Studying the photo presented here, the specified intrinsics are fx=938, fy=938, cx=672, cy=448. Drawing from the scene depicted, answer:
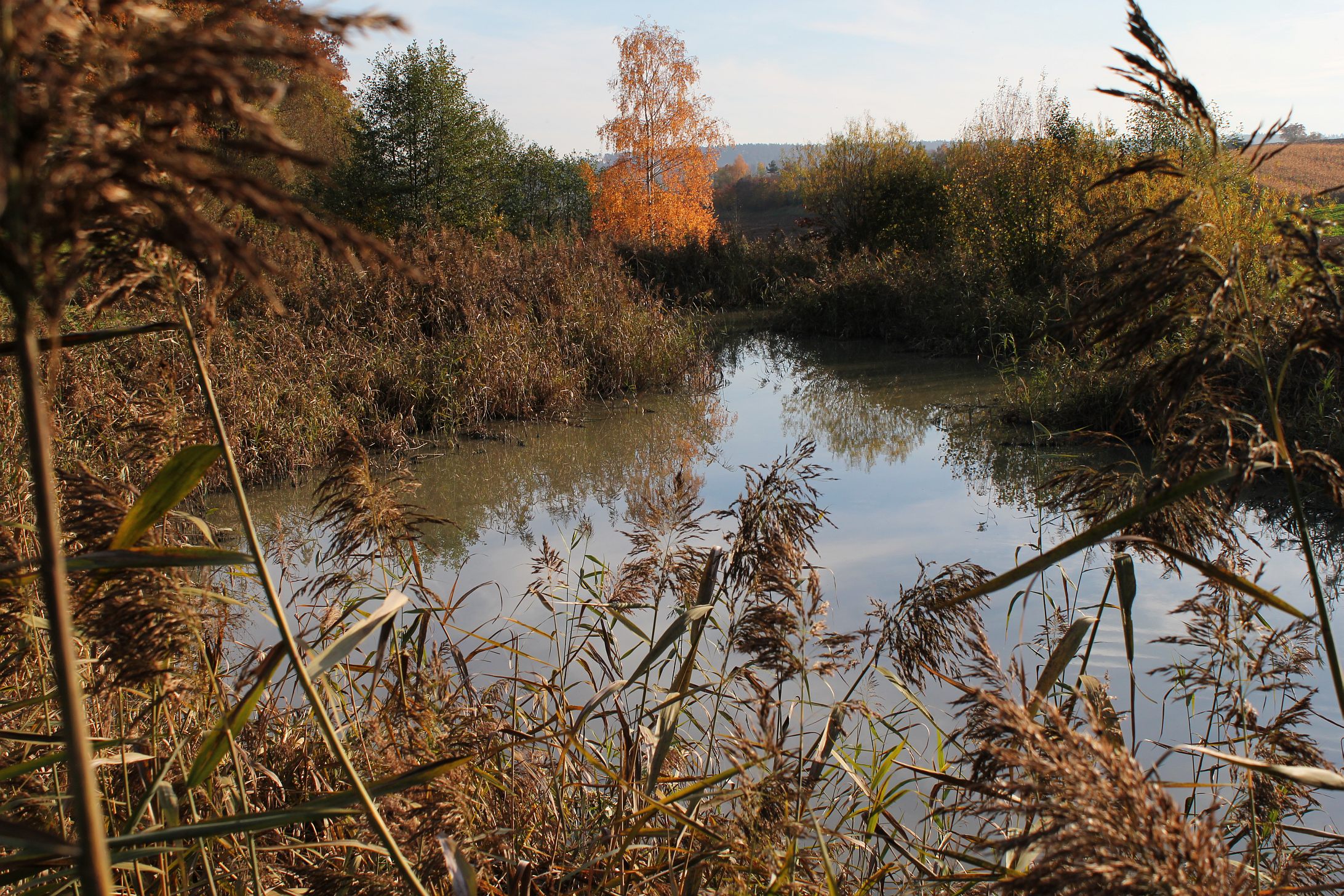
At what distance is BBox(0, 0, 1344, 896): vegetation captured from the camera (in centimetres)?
56

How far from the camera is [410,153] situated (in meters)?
22.5

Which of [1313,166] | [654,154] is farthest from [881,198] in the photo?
[1313,166]

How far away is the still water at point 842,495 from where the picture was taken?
4312 mm

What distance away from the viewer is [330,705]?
2.44 meters

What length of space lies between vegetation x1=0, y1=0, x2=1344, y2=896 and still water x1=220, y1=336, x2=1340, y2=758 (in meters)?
0.27

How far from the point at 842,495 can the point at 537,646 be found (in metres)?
3.35

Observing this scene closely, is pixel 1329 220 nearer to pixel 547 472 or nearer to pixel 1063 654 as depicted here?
pixel 1063 654

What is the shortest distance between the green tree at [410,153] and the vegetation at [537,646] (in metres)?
19.4

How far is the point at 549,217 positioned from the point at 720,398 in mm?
19758

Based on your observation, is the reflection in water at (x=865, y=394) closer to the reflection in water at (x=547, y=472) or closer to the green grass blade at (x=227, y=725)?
the reflection in water at (x=547, y=472)

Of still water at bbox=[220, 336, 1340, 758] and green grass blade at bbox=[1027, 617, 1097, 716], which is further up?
green grass blade at bbox=[1027, 617, 1097, 716]

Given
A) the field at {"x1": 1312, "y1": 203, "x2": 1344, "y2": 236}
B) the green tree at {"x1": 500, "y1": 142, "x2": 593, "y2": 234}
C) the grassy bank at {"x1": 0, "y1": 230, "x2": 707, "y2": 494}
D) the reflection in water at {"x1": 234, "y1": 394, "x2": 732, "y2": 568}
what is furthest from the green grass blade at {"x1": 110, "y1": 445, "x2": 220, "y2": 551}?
the green tree at {"x1": 500, "y1": 142, "x2": 593, "y2": 234}

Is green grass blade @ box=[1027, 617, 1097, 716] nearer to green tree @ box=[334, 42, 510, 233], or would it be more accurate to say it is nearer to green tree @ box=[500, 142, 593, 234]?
green tree @ box=[334, 42, 510, 233]

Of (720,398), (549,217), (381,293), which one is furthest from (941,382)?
(549,217)
